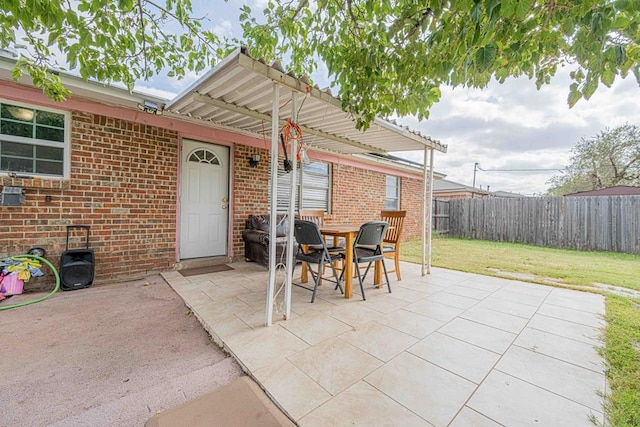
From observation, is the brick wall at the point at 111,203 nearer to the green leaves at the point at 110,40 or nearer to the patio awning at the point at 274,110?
the patio awning at the point at 274,110

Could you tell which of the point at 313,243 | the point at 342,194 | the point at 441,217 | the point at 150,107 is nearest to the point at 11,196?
the point at 150,107

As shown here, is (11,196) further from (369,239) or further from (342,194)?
(342,194)

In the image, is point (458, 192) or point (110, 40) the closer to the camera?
point (110, 40)

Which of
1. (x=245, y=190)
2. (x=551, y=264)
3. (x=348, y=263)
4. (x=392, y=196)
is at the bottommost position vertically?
(x=551, y=264)

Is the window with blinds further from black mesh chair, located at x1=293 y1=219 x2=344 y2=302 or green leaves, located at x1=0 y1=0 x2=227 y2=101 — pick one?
green leaves, located at x1=0 y1=0 x2=227 y2=101

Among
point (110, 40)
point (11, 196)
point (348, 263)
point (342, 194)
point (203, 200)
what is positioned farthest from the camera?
point (342, 194)

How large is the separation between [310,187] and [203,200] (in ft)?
8.25

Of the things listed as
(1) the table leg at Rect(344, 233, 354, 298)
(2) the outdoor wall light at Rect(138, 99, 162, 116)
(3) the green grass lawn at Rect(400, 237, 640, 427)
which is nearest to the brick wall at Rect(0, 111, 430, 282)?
(2) the outdoor wall light at Rect(138, 99, 162, 116)

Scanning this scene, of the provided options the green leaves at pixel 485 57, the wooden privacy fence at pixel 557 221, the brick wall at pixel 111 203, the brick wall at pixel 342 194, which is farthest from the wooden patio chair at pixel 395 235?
the wooden privacy fence at pixel 557 221

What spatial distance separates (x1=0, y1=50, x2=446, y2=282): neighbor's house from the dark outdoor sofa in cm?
19

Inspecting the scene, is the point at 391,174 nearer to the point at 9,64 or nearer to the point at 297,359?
the point at 297,359

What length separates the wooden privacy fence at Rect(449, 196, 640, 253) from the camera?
23.4 feet

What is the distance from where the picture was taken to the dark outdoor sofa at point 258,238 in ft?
15.0

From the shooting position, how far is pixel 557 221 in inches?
323
